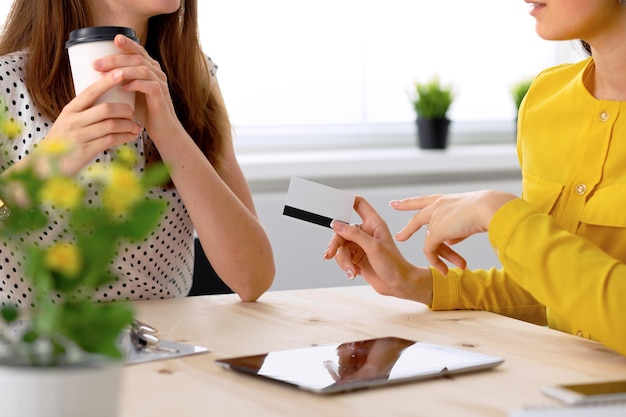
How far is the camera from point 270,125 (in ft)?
10.7

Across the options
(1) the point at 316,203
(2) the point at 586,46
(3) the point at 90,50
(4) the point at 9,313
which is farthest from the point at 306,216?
(4) the point at 9,313

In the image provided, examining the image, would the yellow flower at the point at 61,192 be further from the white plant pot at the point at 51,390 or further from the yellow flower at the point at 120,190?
the white plant pot at the point at 51,390

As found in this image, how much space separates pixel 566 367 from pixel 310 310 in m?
0.44

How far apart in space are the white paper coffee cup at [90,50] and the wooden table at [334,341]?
1.12 feet

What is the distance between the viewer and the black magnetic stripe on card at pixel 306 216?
141cm

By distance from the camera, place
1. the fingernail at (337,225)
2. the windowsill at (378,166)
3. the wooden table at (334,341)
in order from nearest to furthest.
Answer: the wooden table at (334,341), the fingernail at (337,225), the windowsill at (378,166)

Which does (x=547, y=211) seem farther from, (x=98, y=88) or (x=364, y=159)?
(x=364, y=159)

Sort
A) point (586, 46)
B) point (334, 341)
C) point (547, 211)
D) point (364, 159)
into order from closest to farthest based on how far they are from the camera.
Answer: point (334, 341) < point (547, 211) < point (586, 46) < point (364, 159)

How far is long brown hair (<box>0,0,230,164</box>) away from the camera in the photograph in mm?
1684

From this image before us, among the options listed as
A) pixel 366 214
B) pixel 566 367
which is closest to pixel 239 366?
pixel 566 367

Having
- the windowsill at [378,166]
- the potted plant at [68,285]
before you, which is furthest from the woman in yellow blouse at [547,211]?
the windowsill at [378,166]

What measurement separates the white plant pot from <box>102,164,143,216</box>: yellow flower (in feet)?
0.41

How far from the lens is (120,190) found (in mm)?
612

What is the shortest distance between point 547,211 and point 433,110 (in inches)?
71.5
